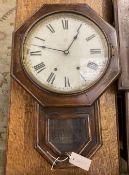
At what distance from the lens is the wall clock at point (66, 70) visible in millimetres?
866

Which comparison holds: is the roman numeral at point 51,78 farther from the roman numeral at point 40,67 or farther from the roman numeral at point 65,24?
the roman numeral at point 65,24

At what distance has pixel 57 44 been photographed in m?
0.92

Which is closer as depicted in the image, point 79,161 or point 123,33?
point 79,161

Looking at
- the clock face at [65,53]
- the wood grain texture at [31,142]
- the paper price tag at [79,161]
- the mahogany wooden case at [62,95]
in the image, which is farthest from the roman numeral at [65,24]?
the paper price tag at [79,161]

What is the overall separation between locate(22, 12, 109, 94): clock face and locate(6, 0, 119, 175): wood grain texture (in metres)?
0.09

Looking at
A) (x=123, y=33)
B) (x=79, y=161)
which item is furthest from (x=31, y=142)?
(x=123, y=33)

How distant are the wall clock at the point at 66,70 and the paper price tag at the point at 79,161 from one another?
0.02 m

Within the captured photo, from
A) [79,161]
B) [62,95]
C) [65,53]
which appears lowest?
[79,161]

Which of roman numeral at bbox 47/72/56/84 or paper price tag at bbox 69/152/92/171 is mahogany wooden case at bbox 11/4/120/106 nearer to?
roman numeral at bbox 47/72/56/84

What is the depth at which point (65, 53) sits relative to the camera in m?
0.91

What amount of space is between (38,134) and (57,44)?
10.9 inches

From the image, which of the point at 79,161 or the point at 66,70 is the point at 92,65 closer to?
the point at 66,70

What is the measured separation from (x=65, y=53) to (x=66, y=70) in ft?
0.18

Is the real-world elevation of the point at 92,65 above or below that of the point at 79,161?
above
